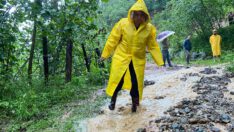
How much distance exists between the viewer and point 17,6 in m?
7.91

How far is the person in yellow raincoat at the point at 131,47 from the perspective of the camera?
19.0 feet

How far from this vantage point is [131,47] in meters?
5.86

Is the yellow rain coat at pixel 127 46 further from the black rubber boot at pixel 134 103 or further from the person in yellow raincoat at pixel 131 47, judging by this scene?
the black rubber boot at pixel 134 103

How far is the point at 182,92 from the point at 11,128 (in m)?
3.79

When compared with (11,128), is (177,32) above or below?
above

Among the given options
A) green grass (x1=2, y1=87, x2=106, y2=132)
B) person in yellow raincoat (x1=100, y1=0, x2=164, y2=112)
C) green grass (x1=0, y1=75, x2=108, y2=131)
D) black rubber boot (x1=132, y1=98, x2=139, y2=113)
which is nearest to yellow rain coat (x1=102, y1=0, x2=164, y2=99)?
person in yellow raincoat (x1=100, y1=0, x2=164, y2=112)

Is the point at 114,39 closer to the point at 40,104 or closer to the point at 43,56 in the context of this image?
the point at 40,104

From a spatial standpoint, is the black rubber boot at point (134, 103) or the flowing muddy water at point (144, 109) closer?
the flowing muddy water at point (144, 109)

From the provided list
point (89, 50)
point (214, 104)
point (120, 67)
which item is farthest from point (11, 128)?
point (89, 50)

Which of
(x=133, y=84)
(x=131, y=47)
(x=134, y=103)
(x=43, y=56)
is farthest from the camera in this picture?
(x=43, y=56)

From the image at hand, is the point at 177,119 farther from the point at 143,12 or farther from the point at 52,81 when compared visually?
the point at 52,81

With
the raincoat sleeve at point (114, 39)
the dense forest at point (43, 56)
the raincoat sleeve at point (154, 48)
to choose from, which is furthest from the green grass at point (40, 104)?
the raincoat sleeve at point (154, 48)

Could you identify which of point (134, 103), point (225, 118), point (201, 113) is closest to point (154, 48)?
point (134, 103)

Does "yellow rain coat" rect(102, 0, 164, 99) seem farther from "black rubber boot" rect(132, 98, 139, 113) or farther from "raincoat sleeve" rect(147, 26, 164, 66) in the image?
"black rubber boot" rect(132, 98, 139, 113)
